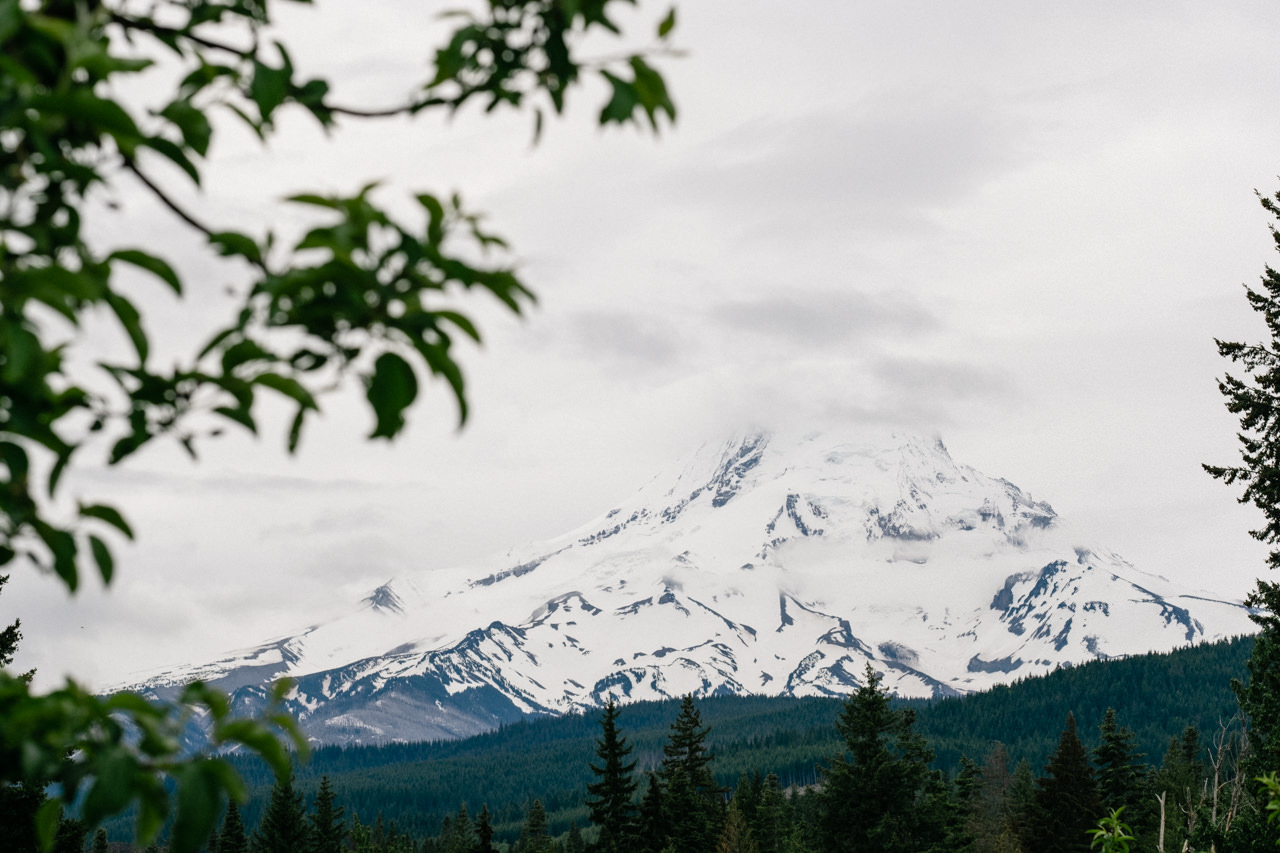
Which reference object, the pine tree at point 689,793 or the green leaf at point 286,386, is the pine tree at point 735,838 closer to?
the pine tree at point 689,793

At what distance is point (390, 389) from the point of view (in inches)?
85.0

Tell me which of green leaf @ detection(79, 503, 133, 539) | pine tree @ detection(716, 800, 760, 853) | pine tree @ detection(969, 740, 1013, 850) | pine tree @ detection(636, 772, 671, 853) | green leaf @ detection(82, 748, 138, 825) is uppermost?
green leaf @ detection(79, 503, 133, 539)

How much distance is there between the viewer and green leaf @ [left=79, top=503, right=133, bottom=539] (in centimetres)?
229

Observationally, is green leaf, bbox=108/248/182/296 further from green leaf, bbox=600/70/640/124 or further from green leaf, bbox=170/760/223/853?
green leaf, bbox=600/70/640/124

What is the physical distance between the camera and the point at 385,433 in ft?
7.20

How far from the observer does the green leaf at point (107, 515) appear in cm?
229

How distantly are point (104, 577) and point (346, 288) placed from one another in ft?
2.63

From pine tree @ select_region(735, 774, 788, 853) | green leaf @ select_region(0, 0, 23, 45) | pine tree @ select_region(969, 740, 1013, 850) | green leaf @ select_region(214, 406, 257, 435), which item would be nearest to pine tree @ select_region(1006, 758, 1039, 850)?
pine tree @ select_region(969, 740, 1013, 850)

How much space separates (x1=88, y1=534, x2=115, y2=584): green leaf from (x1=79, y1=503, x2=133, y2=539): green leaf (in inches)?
1.6

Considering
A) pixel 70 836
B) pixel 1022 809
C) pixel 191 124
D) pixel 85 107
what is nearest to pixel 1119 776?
pixel 1022 809

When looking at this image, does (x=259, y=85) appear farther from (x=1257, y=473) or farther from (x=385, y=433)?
(x=1257, y=473)

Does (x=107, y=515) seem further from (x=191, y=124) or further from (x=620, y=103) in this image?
(x=620, y=103)

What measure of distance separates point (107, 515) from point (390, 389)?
26.2 inches

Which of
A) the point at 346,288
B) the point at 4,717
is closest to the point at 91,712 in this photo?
the point at 4,717
